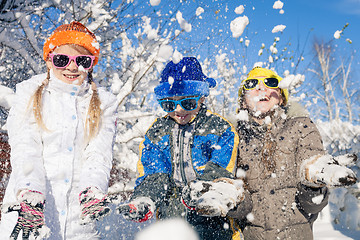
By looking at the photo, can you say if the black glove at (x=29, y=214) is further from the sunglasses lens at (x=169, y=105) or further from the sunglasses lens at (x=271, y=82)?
the sunglasses lens at (x=271, y=82)

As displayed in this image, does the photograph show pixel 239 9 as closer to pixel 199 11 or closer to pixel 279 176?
pixel 199 11

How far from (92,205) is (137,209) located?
0.23 m

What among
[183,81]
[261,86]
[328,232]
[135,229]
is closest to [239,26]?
[261,86]

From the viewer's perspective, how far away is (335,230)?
18.9ft

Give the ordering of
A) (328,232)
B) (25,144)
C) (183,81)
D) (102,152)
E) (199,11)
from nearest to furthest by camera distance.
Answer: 1. (25,144)
2. (102,152)
3. (183,81)
4. (199,11)
5. (328,232)

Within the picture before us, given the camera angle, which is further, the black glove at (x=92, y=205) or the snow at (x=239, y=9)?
the snow at (x=239, y=9)

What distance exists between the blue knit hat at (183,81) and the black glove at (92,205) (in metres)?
0.80

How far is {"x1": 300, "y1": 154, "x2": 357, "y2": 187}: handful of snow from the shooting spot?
4.75 feet

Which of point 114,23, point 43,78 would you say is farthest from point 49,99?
point 114,23

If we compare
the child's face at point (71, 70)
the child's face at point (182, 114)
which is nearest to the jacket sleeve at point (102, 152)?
the child's face at point (71, 70)

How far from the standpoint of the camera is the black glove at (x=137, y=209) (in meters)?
1.54

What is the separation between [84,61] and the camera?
1.93 meters

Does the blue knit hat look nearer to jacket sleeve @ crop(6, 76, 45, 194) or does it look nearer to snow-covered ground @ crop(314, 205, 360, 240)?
jacket sleeve @ crop(6, 76, 45, 194)

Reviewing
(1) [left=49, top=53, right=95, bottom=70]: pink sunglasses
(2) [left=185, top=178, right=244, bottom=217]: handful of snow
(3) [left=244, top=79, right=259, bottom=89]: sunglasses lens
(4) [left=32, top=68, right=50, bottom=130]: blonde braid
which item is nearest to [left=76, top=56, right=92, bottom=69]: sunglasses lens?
(1) [left=49, top=53, right=95, bottom=70]: pink sunglasses
